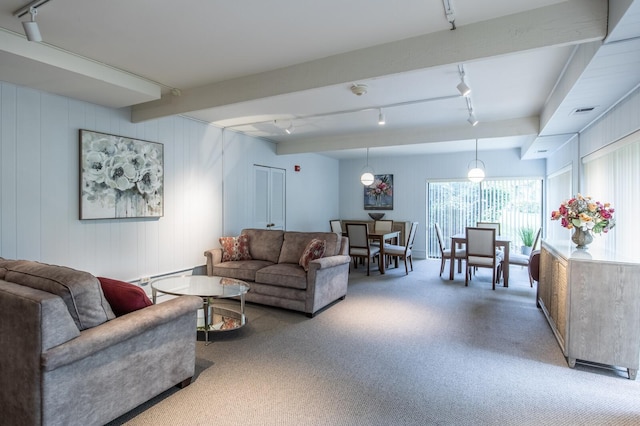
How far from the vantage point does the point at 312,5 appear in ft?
7.09

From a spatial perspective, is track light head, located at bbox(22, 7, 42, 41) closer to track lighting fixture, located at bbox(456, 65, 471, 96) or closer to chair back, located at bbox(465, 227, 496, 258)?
track lighting fixture, located at bbox(456, 65, 471, 96)

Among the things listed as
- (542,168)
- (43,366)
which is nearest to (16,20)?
(43,366)

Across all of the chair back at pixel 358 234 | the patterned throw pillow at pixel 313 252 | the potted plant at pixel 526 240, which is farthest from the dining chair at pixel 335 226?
the potted plant at pixel 526 240

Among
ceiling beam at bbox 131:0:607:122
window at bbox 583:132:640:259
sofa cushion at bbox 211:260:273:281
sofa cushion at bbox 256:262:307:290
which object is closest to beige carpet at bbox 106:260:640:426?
sofa cushion at bbox 256:262:307:290

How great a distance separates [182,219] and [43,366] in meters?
3.23

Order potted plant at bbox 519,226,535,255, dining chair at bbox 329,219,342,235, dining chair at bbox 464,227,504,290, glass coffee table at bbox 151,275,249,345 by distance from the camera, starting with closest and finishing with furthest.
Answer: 1. glass coffee table at bbox 151,275,249,345
2. dining chair at bbox 464,227,504,290
3. potted plant at bbox 519,226,535,255
4. dining chair at bbox 329,219,342,235

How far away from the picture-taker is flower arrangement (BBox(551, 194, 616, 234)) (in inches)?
118

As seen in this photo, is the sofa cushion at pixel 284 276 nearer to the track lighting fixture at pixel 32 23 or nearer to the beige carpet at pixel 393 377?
the beige carpet at pixel 393 377

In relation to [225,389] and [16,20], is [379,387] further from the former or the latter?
[16,20]

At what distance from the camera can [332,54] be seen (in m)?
2.88

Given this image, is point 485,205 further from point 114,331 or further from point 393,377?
point 114,331

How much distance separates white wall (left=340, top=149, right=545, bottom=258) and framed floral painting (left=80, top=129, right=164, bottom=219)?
4978 millimetres

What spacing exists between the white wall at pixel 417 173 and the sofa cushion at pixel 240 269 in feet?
14.4

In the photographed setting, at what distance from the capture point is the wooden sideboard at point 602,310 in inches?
101
